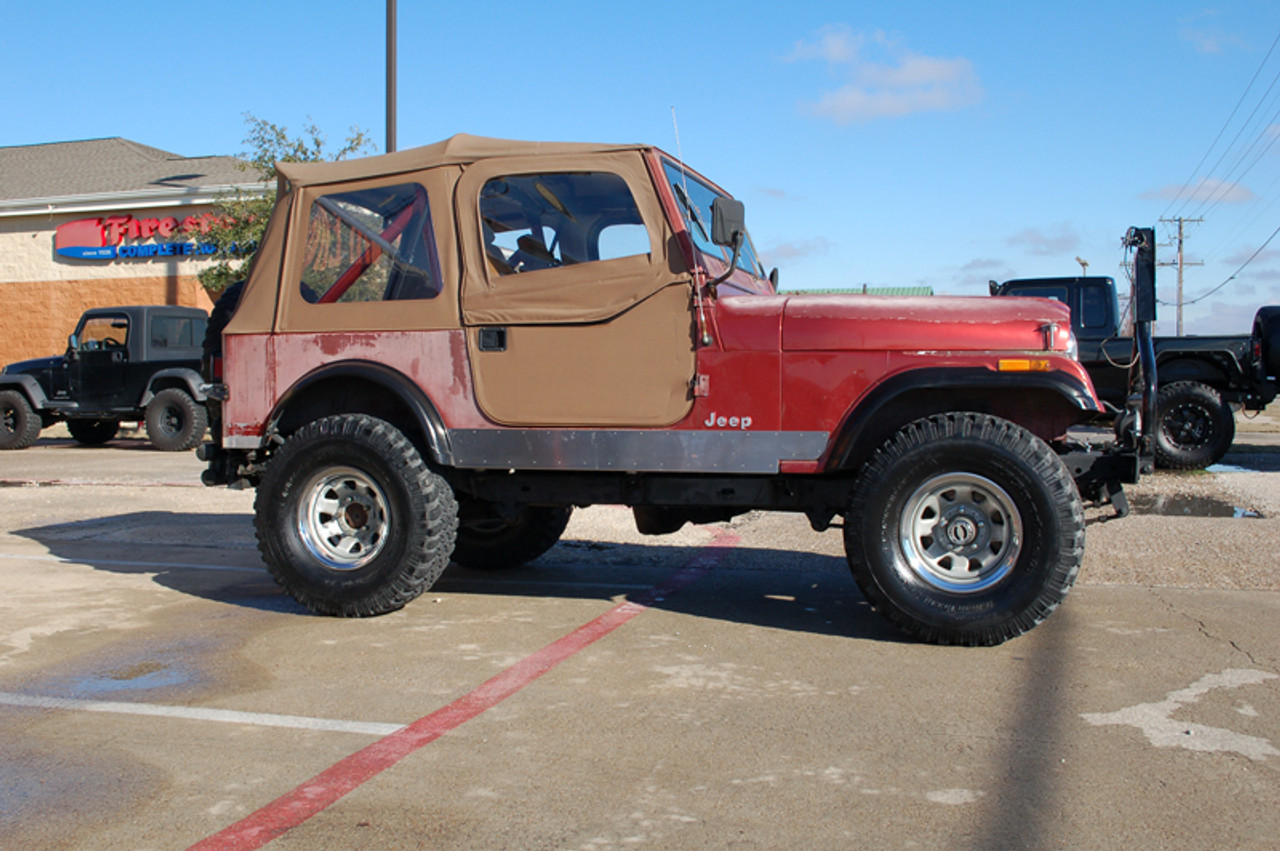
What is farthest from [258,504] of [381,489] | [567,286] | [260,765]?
[260,765]

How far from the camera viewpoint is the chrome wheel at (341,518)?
18.1 feet

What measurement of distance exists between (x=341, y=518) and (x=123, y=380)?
13041mm

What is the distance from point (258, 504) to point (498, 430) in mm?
1395

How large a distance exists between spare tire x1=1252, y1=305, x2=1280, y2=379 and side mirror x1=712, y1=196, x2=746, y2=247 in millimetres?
10428

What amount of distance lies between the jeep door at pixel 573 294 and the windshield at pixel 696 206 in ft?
0.71

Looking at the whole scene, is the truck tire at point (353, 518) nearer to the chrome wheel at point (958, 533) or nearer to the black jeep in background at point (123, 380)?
the chrome wheel at point (958, 533)

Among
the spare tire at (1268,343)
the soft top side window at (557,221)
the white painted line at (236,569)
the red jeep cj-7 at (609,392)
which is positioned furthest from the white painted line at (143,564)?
the spare tire at (1268,343)

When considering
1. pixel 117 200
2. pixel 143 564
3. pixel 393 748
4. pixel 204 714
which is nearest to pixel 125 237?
pixel 117 200

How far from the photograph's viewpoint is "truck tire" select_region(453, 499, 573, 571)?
6.70 m

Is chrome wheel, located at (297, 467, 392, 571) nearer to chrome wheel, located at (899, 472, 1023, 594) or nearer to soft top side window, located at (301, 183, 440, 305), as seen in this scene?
soft top side window, located at (301, 183, 440, 305)

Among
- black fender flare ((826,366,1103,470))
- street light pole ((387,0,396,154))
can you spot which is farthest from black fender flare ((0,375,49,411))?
black fender flare ((826,366,1103,470))

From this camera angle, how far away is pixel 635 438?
5.11 meters

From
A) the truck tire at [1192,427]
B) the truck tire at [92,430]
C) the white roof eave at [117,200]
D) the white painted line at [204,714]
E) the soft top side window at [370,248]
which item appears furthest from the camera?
the white roof eave at [117,200]

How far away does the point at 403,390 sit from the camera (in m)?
5.37
